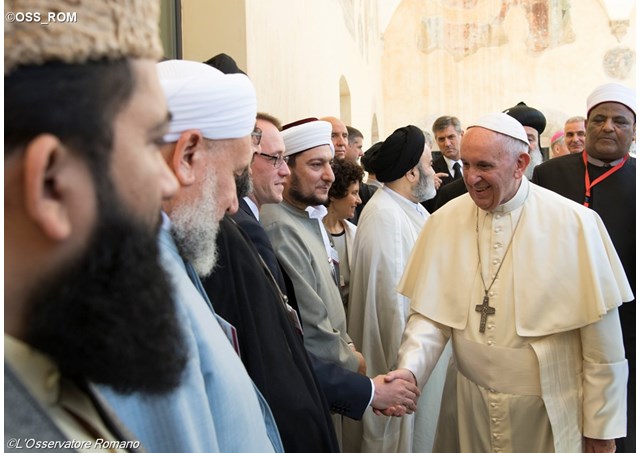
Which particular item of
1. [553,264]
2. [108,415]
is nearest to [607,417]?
[553,264]

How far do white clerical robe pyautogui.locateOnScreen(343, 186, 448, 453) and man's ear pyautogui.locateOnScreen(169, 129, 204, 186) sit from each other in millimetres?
2344

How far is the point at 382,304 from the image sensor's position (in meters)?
3.75

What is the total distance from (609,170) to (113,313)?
12.4 ft

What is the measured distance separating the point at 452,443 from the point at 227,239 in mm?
1723

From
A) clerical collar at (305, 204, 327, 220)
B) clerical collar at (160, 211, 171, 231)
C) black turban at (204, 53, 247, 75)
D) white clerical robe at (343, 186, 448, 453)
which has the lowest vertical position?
white clerical robe at (343, 186, 448, 453)

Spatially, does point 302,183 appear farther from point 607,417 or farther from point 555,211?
point 607,417

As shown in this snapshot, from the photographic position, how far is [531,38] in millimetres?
18062

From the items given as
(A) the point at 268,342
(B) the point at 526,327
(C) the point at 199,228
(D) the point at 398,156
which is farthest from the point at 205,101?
(D) the point at 398,156

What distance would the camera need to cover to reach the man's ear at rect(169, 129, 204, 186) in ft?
4.70

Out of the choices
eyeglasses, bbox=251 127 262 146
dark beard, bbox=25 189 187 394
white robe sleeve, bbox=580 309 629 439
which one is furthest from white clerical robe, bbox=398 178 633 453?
dark beard, bbox=25 189 187 394

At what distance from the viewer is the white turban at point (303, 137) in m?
3.40

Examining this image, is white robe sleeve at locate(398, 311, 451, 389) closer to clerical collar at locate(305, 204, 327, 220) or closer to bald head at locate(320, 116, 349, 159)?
clerical collar at locate(305, 204, 327, 220)

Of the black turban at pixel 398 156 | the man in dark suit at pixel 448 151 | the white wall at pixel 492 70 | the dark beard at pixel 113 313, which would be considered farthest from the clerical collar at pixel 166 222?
the white wall at pixel 492 70

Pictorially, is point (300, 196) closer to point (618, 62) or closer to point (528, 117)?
point (528, 117)
